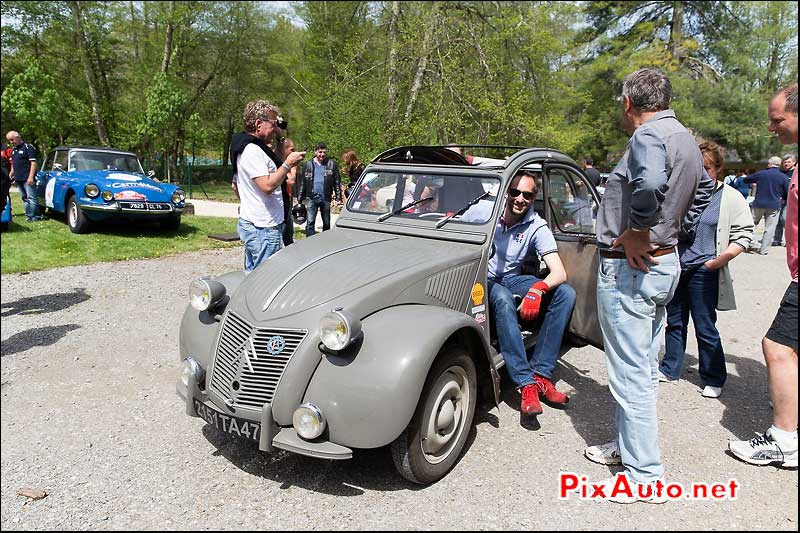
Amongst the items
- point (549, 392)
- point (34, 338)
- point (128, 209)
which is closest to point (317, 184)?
point (128, 209)

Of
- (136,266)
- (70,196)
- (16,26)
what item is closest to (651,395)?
(136,266)

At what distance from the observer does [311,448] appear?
8.97 feet

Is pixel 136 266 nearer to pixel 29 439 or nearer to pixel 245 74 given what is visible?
pixel 29 439

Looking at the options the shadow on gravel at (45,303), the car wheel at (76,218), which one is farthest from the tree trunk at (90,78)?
the shadow on gravel at (45,303)

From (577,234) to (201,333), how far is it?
125 inches

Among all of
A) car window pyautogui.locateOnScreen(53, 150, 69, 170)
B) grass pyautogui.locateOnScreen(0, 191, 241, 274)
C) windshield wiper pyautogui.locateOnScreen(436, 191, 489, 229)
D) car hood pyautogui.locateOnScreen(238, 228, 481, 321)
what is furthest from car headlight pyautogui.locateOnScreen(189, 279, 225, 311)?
car window pyautogui.locateOnScreen(53, 150, 69, 170)

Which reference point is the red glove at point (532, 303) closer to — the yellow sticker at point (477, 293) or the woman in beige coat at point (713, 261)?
the yellow sticker at point (477, 293)

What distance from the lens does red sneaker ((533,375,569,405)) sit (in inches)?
158

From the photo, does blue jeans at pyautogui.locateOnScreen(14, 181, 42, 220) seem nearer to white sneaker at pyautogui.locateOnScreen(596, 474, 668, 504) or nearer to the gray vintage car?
the gray vintage car

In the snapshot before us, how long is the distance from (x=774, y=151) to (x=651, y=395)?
91.9ft

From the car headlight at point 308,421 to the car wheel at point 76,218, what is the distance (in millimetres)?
9361

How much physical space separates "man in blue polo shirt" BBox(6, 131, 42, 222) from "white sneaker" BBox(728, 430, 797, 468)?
517 inches

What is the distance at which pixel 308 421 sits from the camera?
275 centimetres

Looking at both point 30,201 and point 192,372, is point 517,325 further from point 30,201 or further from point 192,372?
Answer: point 30,201
